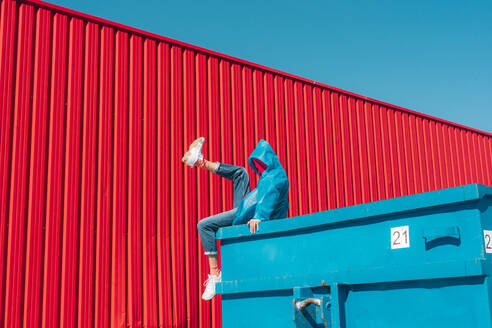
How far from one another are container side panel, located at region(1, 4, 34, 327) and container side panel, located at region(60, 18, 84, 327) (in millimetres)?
396

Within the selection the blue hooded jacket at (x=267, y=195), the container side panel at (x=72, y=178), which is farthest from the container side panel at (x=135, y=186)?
the blue hooded jacket at (x=267, y=195)

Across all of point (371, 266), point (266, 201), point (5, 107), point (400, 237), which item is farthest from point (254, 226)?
point (5, 107)

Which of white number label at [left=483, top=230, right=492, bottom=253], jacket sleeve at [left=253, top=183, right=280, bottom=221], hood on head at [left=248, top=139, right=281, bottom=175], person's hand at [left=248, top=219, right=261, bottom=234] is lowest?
white number label at [left=483, top=230, right=492, bottom=253]

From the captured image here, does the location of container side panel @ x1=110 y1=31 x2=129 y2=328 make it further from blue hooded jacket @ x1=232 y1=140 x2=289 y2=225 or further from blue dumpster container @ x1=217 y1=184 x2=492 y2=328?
blue dumpster container @ x1=217 y1=184 x2=492 y2=328

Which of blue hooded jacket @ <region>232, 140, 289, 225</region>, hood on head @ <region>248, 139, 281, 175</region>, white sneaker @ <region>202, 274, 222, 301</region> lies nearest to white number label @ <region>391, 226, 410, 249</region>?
blue hooded jacket @ <region>232, 140, 289, 225</region>

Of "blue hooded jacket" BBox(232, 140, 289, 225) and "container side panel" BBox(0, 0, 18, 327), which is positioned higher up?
"container side panel" BBox(0, 0, 18, 327)

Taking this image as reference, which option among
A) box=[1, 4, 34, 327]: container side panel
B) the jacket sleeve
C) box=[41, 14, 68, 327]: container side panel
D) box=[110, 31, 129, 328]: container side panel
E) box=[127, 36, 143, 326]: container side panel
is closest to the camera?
the jacket sleeve

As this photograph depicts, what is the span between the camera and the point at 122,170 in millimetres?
5711

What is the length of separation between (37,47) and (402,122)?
6.46 meters

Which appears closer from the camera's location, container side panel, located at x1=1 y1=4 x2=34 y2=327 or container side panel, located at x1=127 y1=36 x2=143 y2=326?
container side panel, located at x1=1 y1=4 x2=34 y2=327

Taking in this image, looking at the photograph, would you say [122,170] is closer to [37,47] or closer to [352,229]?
[37,47]

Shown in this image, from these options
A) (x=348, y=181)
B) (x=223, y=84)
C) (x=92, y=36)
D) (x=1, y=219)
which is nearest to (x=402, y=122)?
(x=348, y=181)

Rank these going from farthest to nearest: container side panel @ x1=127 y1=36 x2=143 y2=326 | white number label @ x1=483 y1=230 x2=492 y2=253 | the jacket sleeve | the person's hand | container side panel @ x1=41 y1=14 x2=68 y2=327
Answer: container side panel @ x1=127 y1=36 x2=143 y2=326 < container side panel @ x1=41 y1=14 x2=68 y2=327 < the jacket sleeve < the person's hand < white number label @ x1=483 y1=230 x2=492 y2=253

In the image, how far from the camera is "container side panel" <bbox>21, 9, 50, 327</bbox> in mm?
4836
